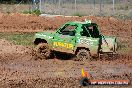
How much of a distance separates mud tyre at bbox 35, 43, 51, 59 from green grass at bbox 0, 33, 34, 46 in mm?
4520

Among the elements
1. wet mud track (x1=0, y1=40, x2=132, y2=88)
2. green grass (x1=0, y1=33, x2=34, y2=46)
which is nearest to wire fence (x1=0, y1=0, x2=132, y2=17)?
green grass (x1=0, y1=33, x2=34, y2=46)

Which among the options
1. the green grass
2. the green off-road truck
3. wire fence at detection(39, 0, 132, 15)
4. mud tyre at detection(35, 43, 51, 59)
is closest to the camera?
the green off-road truck

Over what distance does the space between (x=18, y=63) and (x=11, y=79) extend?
331cm

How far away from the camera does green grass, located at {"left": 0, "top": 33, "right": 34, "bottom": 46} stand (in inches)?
958

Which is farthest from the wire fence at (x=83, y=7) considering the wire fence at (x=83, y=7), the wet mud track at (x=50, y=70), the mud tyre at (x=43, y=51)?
the mud tyre at (x=43, y=51)

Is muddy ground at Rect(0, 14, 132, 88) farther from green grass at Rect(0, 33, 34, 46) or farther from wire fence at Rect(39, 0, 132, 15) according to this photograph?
wire fence at Rect(39, 0, 132, 15)

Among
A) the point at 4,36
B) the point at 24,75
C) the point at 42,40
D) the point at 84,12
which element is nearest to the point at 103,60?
the point at 42,40

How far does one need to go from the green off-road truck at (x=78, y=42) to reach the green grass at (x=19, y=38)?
15.7ft

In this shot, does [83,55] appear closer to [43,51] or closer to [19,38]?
[43,51]

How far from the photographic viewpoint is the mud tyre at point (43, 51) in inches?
749

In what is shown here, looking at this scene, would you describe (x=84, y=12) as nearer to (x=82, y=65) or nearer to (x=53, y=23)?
(x=53, y=23)

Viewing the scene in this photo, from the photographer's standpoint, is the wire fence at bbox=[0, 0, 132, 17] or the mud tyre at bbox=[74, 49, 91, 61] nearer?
the mud tyre at bbox=[74, 49, 91, 61]

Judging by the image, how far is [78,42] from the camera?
18.5 m

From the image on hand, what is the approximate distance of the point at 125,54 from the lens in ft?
68.8
